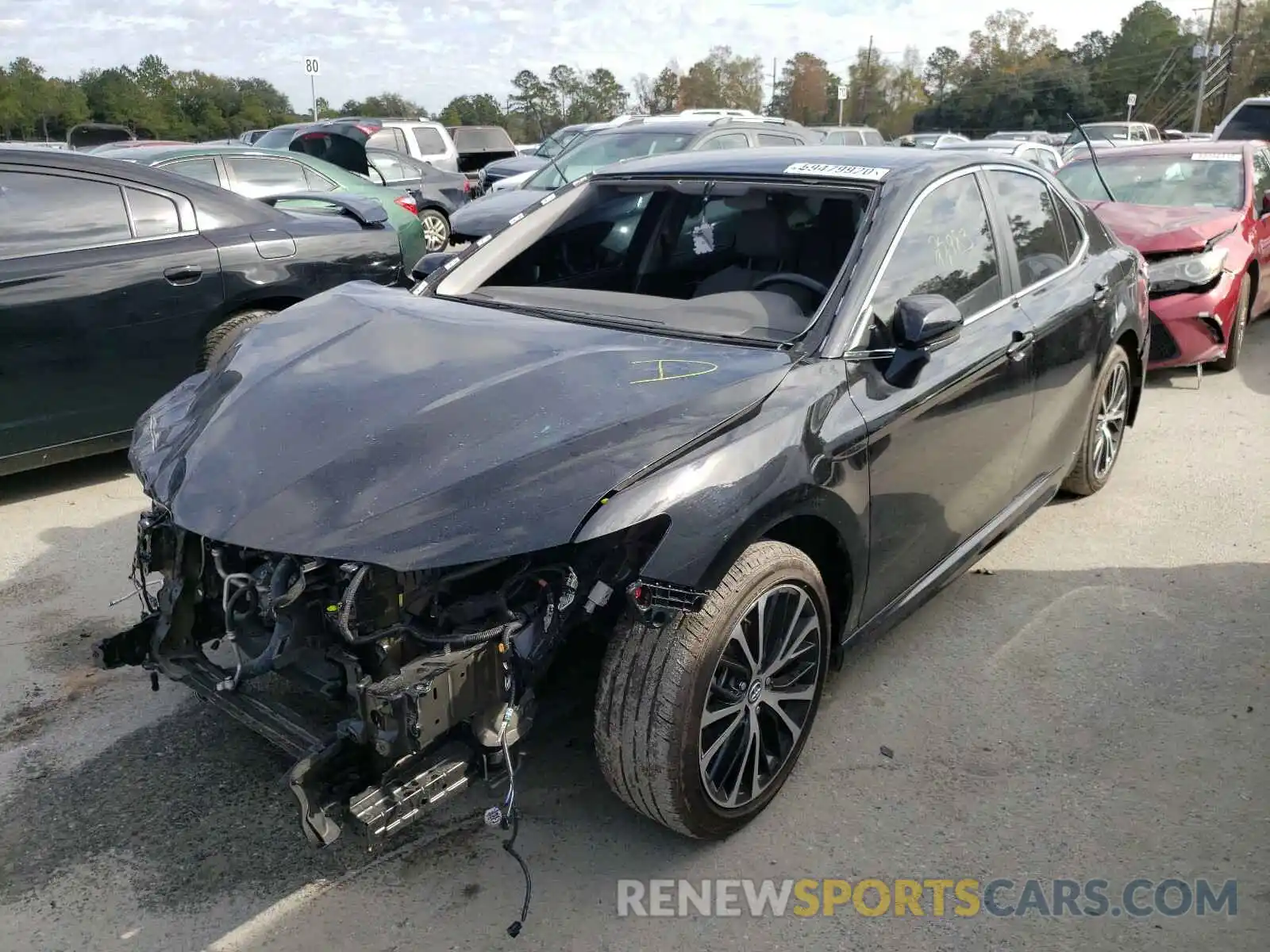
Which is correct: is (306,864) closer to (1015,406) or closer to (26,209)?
(1015,406)

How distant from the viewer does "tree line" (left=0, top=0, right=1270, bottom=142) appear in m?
46.0

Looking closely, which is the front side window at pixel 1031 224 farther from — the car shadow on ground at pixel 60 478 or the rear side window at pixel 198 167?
the rear side window at pixel 198 167

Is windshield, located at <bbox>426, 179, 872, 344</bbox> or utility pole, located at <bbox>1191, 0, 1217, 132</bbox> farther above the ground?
utility pole, located at <bbox>1191, 0, 1217, 132</bbox>

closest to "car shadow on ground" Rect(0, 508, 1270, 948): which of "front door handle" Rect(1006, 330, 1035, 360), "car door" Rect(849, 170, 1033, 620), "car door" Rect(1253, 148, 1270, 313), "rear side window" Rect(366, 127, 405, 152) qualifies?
"car door" Rect(849, 170, 1033, 620)

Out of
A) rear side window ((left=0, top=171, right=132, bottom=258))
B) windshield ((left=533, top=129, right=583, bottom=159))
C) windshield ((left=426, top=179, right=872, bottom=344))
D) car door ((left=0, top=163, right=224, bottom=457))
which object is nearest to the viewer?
windshield ((left=426, top=179, right=872, bottom=344))

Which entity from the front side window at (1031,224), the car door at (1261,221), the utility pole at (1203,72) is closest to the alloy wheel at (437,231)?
the car door at (1261,221)

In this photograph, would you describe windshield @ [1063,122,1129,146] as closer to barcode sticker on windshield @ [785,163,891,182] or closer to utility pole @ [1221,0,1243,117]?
barcode sticker on windshield @ [785,163,891,182]

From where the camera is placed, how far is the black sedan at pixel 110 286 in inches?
188

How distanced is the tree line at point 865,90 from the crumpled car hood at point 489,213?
27653 mm

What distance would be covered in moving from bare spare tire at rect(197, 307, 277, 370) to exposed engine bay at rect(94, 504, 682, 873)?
3104mm

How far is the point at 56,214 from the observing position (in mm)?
5031

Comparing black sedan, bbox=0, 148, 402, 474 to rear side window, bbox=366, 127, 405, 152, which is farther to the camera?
rear side window, bbox=366, 127, 405, 152

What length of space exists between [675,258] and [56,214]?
3116 mm

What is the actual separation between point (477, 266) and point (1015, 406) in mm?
2062
